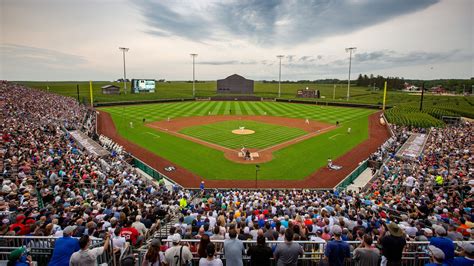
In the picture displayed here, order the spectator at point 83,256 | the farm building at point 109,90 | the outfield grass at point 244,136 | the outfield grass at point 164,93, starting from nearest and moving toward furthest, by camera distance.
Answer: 1. the spectator at point 83,256
2. the outfield grass at point 244,136
3. the outfield grass at point 164,93
4. the farm building at point 109,90

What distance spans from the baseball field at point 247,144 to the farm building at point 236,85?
139 feet

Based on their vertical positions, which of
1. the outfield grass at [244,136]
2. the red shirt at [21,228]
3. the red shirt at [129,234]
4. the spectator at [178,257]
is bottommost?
the outfield grass at [244,136]

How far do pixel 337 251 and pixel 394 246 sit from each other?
1.18 meters

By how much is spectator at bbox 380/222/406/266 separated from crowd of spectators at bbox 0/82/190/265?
18.3 ft

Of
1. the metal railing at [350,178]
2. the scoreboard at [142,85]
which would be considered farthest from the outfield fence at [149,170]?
the scoreboard at [142,85]

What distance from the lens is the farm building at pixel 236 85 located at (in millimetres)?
93500

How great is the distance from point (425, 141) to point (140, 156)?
31.0 metres

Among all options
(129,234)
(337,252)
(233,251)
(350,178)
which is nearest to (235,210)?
(129,234)

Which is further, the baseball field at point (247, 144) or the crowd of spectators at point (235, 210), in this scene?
the baseball field at point (247, 144)

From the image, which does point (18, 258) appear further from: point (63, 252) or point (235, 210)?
point (235, 210)

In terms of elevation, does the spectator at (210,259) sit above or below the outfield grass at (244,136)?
above

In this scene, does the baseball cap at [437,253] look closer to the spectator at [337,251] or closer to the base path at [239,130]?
the spectator at [337,251]

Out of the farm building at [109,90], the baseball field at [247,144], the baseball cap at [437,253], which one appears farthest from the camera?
the farm building at [109,90]

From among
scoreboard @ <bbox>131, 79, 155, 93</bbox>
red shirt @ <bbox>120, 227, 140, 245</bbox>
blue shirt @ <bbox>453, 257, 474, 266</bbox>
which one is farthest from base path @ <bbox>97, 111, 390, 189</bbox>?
scoreboard @ <bbox>131, 79, 155, 93</bbox>
